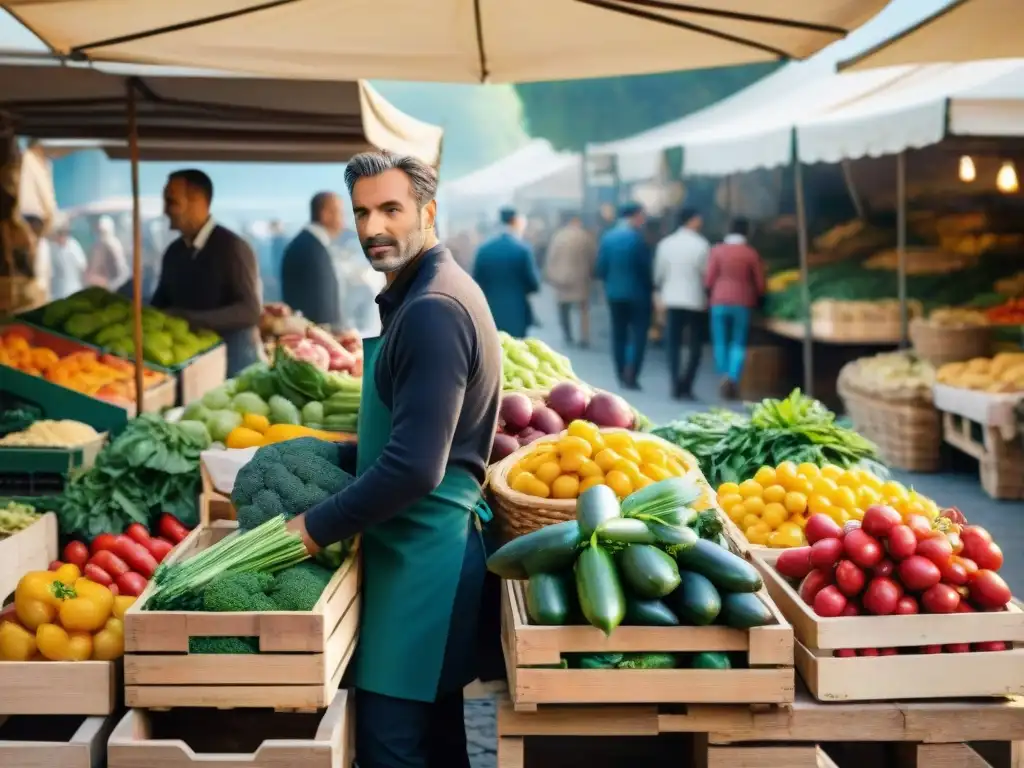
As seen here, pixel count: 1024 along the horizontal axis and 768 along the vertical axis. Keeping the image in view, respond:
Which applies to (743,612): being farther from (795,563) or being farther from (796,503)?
(796,503)

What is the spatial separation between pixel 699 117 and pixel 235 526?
48.4 feet

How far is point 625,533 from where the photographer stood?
3164mm

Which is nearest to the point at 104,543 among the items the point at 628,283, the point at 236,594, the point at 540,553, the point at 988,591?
the point at 236,594

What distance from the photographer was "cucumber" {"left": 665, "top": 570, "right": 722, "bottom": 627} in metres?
3.08

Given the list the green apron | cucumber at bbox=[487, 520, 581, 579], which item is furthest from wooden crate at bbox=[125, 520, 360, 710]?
cucumber at bbox=[487, 520, 581, 579]

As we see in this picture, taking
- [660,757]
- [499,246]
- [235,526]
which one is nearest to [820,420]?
[660,757]

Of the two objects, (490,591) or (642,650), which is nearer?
(642,650)

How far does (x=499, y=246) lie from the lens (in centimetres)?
1534

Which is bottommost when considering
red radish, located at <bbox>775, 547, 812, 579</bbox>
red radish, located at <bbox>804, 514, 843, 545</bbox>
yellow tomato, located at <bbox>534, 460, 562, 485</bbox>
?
red radish, located at <bbox>775, 547, 812, 579</bbox>

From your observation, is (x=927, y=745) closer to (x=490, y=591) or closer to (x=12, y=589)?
(x=490, y=591)

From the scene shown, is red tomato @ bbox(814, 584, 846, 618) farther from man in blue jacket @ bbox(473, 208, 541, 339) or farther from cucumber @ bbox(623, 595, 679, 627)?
man in blue jacket @ bbox(473, 208, 541, 339)

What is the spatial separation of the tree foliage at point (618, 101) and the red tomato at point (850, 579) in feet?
136

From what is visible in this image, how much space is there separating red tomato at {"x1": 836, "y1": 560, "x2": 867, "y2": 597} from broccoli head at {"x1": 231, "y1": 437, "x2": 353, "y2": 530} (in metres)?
1.33

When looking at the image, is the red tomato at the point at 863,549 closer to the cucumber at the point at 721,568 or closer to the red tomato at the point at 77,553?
the cucumber at the point at 721,568
